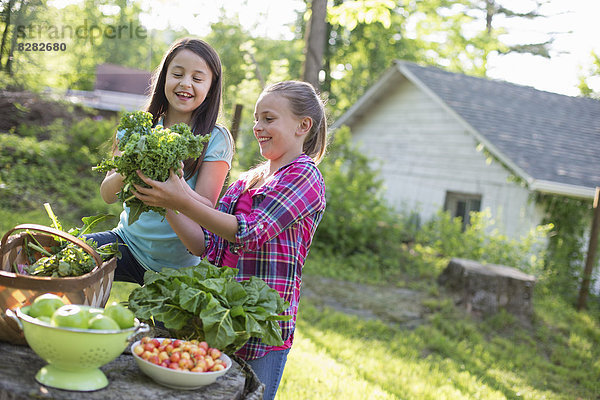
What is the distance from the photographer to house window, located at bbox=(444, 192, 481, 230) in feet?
42.7

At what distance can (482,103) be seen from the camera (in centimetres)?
1432

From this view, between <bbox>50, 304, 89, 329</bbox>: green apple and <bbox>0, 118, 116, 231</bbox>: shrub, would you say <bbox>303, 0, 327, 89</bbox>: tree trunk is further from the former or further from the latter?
<bbox>50, 304, 89, 329</bbox>: green apple

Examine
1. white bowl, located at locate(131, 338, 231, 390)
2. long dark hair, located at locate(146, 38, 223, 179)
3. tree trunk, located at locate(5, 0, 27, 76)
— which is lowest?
white bowl, located at locate(131, 338, 231, 390)

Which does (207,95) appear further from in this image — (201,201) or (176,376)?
(176,376)

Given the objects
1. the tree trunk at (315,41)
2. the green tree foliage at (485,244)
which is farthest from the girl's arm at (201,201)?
the green tree foliage at (485,244)

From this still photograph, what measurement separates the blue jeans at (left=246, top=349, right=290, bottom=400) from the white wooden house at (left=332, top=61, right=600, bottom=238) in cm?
876

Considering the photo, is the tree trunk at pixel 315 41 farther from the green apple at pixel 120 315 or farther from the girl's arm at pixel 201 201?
the green apple at pixel 120 315

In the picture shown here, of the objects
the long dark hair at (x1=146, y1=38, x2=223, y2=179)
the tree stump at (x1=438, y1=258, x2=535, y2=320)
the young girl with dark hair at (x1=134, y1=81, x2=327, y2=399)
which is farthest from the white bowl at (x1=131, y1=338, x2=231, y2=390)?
the tree stump at (x1=438, y1=258, x2=535, y2=320)

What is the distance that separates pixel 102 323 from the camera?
64.6 inches

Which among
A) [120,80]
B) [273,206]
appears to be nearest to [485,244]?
[273,206]

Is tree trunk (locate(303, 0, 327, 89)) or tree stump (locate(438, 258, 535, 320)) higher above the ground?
tree trunk (locate(303, 0, 327, 89))

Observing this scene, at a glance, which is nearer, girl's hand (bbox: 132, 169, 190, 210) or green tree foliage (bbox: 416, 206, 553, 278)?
girl's hand (bbox: 132, 169, 190, 210)

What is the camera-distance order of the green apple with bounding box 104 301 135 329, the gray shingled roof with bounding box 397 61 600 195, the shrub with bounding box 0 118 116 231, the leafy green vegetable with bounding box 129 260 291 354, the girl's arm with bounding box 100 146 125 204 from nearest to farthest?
the green apple with bounding box 104 301 135 329, the leafy green vegetable with bounding box 129 260 291 354, the girl's arm with bounding box 100 146 125 204, the shrub with bounding box 0 118 116 231, the gray shingled roof with bounding box 397 61 600 195

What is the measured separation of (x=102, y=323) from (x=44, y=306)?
0.21 meters
